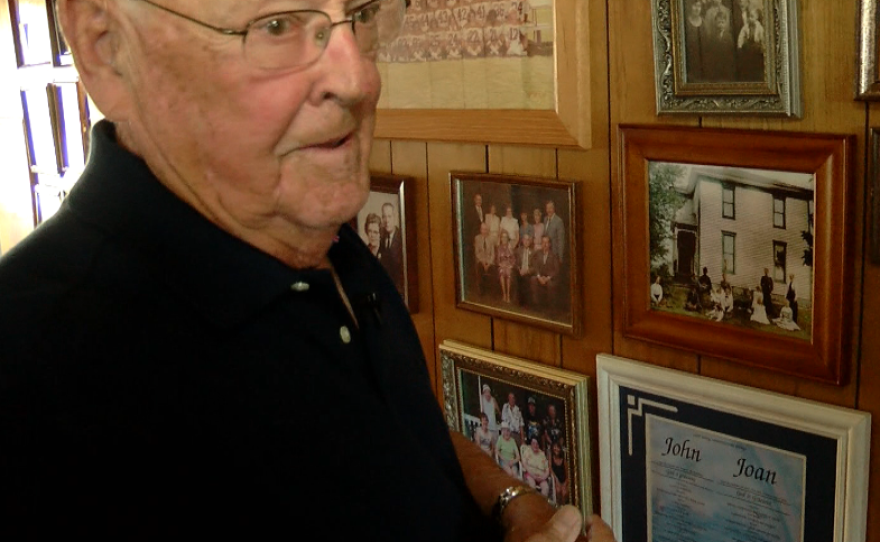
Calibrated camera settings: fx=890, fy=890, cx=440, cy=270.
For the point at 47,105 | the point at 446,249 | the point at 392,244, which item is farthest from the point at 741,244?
the point at 47,105

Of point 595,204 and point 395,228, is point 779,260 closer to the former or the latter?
point 595,204

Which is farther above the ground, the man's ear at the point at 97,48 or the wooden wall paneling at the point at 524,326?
the man's ear at the point at 97,48

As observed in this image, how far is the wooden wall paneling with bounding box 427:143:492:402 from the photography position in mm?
1251

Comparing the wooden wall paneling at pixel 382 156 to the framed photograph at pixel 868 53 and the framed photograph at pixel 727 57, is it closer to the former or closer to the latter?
the framed photograph at pixel 727 57

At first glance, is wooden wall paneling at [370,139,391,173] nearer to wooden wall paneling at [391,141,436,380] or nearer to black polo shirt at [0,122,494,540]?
wooden wall paneling at [391,141,436,380]

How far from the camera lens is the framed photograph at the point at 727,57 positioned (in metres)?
0.88

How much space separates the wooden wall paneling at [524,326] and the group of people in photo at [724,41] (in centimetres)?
24

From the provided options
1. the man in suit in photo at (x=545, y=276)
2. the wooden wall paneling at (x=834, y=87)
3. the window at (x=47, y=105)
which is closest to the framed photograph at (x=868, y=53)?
the wooden wall paneling at (x=834, y=87)

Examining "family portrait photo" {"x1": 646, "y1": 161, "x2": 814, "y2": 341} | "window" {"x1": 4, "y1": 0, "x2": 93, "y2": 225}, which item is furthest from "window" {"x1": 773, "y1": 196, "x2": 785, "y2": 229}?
"window" {"x1": 4, "y1": 0, "x2": 93, "y2": 225}

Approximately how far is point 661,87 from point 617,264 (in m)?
0.22

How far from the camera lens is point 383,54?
131 centimetres

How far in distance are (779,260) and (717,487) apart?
0.95 ft

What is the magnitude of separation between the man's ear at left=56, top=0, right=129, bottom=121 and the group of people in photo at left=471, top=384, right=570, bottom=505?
75cm

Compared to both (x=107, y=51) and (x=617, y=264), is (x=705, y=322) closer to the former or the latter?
(x=617, y=264)
